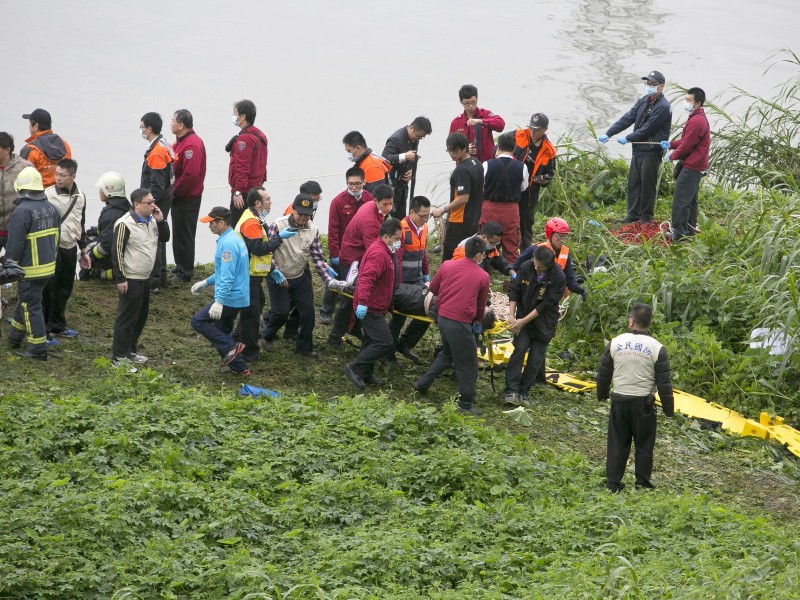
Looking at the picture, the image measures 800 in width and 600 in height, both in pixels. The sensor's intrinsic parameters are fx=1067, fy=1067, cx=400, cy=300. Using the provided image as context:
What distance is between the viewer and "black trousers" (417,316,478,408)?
9211 mm

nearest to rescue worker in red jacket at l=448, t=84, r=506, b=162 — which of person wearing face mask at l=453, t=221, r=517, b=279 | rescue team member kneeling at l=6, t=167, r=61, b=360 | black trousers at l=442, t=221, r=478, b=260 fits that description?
black trousers at l=442, t=221, r=478, b=260

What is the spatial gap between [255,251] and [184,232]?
7.48ft

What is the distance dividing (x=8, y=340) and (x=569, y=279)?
201 inches

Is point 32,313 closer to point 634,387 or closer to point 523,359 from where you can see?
point 523,359

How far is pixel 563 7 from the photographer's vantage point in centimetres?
3020

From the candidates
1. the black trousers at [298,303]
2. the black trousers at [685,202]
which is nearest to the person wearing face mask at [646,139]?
the black trousers at [685,202]

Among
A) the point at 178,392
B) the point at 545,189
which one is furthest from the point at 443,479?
the point at 545,189

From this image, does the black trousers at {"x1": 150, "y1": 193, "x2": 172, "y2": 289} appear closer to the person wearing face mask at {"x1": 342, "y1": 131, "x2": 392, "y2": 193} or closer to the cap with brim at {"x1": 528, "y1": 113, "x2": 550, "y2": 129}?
the person wearing face mask at {"x1": 342, "y1": 131, "x2": 392, "y2": 193}

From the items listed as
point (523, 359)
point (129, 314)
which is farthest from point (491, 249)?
point (129, 314)

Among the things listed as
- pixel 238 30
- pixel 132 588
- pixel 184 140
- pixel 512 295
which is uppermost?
pixel 238 30

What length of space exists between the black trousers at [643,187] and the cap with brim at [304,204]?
5703 mm

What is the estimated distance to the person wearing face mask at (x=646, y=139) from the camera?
1336 cm

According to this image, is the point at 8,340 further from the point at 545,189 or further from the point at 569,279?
the point at 545,189

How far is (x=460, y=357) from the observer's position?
9.30 metres
